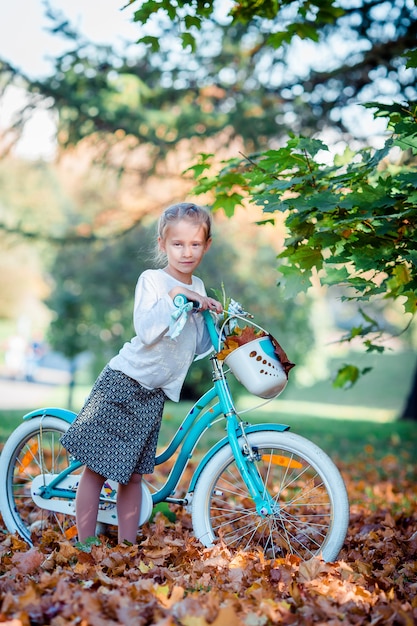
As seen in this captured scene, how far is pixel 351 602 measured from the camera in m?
2.47

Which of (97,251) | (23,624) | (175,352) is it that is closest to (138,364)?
(175,352)

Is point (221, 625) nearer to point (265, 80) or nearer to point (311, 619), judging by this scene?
point (311, 619)

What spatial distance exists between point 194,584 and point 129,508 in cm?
77

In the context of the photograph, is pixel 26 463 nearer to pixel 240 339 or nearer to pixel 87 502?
pixel 87 502

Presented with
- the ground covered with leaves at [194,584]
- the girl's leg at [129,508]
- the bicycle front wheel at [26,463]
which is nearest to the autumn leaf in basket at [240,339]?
the girl's leg at [129,508]

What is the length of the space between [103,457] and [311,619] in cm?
127

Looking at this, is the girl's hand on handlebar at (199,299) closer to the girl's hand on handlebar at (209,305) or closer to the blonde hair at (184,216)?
the girl's hand on handlebar at (209,305)

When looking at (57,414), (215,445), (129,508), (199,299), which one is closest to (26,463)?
(57,414)

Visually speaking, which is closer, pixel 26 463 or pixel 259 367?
pixel 259 367

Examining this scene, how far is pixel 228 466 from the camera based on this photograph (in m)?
3.30

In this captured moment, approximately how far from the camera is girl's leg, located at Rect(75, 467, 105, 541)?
3326 mm

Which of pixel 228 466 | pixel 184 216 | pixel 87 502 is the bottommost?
pixel 87 502

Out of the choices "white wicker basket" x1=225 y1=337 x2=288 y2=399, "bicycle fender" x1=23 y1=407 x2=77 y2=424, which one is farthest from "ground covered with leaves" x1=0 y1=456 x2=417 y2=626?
"white wicker basket" x1=225 y1=337 x2=288 y2=399

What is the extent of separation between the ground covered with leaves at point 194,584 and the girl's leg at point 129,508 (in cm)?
9
